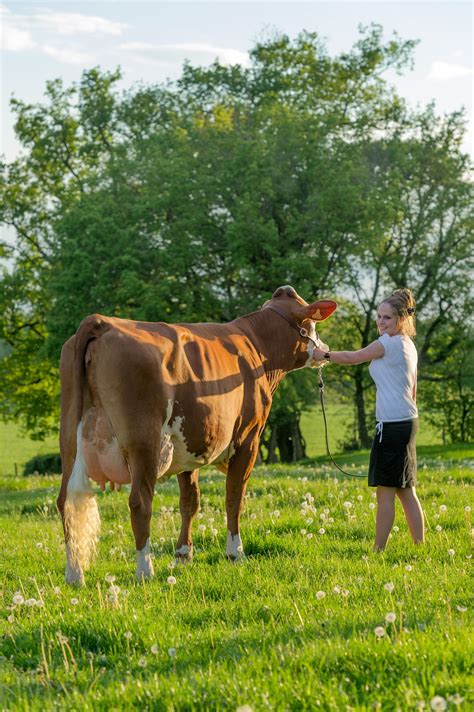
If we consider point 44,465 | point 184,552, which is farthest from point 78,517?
point 44,465

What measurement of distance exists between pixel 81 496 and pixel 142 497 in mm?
484

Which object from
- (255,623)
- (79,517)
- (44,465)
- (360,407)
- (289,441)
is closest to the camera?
(255,623)

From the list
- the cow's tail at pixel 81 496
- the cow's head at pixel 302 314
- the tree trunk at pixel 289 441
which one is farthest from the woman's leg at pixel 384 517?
the tree trunk at pixel 289 441

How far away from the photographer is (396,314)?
8195mm

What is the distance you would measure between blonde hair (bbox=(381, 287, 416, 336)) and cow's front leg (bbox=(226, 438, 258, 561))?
1.80m

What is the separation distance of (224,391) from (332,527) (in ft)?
6.69

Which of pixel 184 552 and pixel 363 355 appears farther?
pixel 184 552

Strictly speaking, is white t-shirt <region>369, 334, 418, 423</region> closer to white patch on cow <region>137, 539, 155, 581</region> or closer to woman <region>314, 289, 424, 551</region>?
woman <region>314, 289, 424, 551</region>

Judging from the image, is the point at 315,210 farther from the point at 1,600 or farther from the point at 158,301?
the point at 1,600

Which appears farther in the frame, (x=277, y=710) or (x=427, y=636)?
(x=427, y=636)

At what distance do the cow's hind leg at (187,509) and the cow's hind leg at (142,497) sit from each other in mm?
938

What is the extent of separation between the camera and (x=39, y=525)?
11273mm

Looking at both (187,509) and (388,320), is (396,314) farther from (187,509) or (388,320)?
(187,509)

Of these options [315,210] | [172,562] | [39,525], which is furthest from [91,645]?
[315,210]
